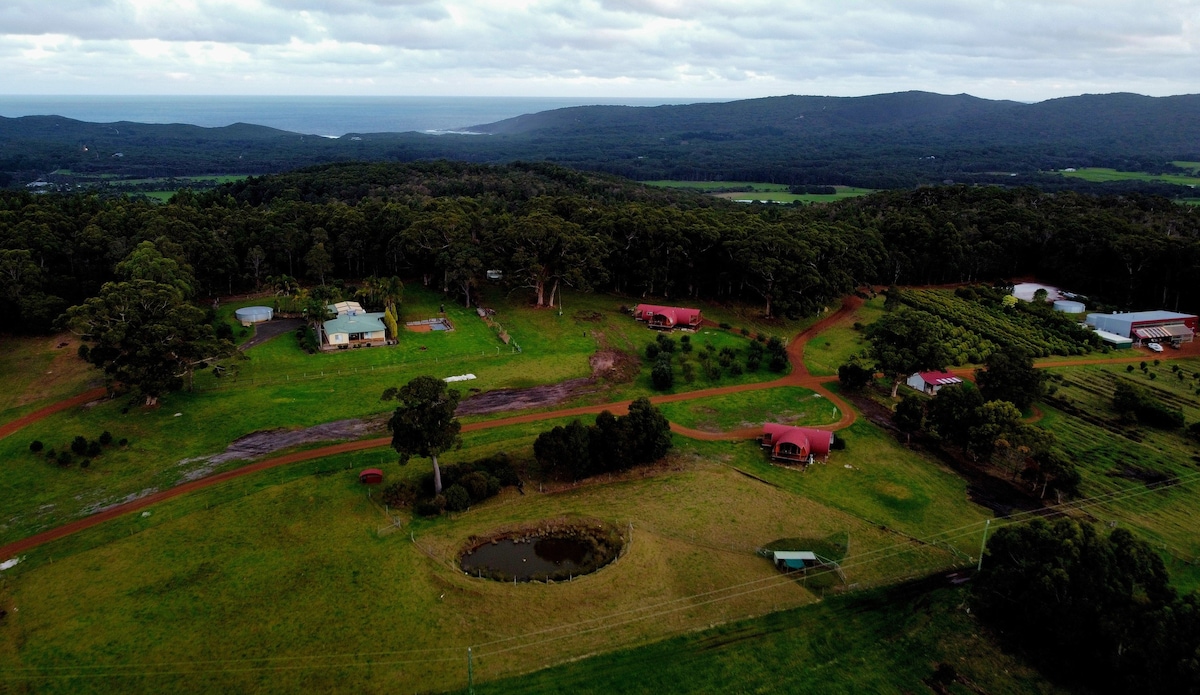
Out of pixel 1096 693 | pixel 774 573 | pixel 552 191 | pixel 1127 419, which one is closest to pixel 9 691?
pixel 774 573

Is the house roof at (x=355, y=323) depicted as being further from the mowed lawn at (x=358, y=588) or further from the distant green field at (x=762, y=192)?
the distant green field at (x=762, y=192)

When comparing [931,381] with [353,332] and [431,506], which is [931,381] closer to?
[431,506]

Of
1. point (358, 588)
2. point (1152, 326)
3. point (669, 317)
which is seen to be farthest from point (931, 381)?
point (358, 588)

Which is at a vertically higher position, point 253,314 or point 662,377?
point 253,314

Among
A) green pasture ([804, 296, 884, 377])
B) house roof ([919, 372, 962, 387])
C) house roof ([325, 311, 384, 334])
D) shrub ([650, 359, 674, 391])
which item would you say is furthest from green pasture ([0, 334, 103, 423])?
house roof ([919, 372, 962, 387])

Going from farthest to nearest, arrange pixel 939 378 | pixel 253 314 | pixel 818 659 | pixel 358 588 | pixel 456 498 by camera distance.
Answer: pixel 253 314
pixel 939 378
pixel 456 498
pixel 358 588
pixel 818 659

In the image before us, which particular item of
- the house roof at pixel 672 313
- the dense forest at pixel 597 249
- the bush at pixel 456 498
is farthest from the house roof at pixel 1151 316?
the bush at pixel 456 498
